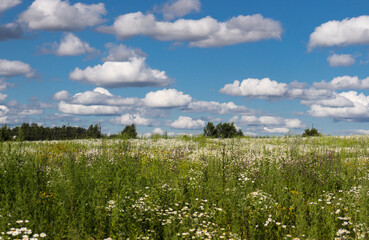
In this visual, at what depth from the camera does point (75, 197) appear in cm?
654

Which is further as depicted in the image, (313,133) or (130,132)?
(313,133)

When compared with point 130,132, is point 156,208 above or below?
below

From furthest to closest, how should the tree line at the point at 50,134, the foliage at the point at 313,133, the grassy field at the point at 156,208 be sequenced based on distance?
the foliage at the point at 313,133
the tree line at the point at 50,134
the grassy field at the point at 156,208

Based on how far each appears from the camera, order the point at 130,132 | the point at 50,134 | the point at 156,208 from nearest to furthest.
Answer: the point at 156,208 → the point at 130,132 → the point at 50,134

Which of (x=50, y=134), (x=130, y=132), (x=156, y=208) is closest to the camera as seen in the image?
(x=156, y=208)

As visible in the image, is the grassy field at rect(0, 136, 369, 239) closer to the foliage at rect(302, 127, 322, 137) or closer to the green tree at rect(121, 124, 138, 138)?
the green tree at rect(121, 124, 138, 138)

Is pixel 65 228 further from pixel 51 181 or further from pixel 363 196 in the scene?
pixel 363 196

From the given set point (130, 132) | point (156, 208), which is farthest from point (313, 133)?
point (156, 208)

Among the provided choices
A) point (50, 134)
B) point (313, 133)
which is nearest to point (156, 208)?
point (50, 134)

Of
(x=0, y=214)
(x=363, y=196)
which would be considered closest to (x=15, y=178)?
(x=0, y=214)

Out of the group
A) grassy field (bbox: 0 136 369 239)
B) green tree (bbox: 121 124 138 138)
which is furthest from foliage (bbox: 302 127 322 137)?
grassy field (bbox: 0 136 369 239)

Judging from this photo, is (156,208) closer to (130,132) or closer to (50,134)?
(130,132)

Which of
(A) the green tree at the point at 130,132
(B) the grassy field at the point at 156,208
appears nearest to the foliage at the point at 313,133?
(A) the green tree at the point at 130,132

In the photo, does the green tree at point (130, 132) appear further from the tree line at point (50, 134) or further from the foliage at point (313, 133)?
the foliage at point (313, 133)
